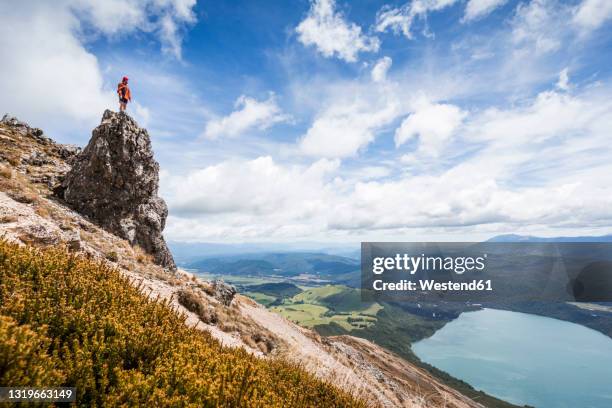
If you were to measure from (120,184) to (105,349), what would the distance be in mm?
22980

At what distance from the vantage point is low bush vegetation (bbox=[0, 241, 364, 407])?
414 centimetres

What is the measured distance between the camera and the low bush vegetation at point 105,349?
4.14 meters

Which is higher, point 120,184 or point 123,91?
point 123,91

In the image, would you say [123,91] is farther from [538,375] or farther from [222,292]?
[538,375]

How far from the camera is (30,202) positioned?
1728 cm

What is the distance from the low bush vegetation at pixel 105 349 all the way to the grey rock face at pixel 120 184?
1792cm

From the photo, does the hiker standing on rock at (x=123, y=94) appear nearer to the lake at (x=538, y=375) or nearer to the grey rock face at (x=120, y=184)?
the grey rock face at (x=120, y=184)

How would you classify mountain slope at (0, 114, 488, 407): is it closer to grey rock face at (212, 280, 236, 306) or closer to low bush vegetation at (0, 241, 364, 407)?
grey rock face at (212, 280, 236, 306)

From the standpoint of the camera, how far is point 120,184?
2477cm

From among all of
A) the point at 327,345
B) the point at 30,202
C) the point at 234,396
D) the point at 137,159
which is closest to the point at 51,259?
the point at 234,396

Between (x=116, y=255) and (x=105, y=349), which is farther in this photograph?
(x=116, y=255)

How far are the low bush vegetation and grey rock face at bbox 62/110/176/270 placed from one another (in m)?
17.9

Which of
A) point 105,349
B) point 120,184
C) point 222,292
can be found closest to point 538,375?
point 222,292

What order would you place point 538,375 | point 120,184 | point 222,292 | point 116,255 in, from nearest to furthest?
point 116,255 → point 222,292 → point 120,184 → point 538,375
